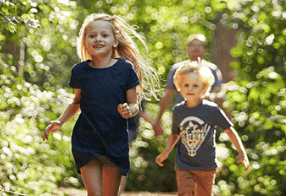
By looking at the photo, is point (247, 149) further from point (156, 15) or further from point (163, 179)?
point (156, 15)

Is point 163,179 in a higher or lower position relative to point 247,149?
lower

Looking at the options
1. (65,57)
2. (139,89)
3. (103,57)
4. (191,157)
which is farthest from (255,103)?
(65,57)

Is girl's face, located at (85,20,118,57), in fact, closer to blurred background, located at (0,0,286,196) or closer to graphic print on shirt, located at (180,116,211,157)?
blurred background, located at (0,0,286,196)

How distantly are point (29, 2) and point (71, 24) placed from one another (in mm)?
762

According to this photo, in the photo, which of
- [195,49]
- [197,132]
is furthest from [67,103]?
[197,132]

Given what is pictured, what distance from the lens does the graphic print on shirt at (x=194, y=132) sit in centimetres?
376

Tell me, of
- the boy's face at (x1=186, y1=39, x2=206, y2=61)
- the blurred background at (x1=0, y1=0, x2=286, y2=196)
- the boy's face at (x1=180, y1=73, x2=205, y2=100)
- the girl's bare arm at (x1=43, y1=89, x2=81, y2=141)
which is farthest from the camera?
the boy's face at (x1=186, y1=39, x2=206, y2=61)

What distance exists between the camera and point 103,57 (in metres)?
3.19

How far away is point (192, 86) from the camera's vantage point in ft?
12.5

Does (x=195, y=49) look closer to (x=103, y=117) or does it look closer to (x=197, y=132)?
(x=197, y=132)

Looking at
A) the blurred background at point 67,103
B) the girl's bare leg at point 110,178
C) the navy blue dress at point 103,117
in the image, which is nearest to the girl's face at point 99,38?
the navy blue dress at point 103,117

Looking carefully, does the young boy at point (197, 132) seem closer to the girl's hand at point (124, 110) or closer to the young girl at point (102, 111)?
the young girl at point (102, 111)

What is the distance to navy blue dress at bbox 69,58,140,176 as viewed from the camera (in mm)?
3061

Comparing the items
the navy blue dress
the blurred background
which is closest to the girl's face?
the navy blue dress
